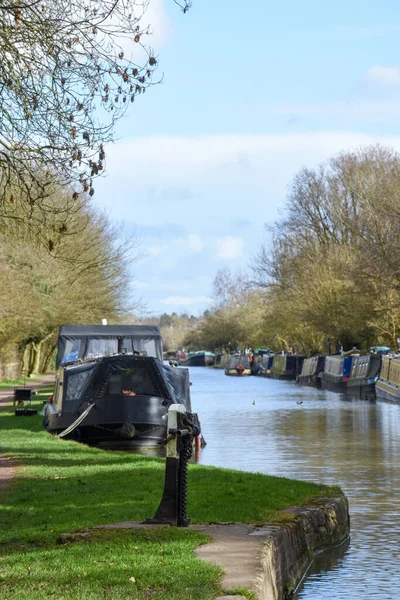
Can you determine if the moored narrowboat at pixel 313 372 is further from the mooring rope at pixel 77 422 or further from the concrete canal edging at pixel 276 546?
the concrete canal edging at pixel 276 546

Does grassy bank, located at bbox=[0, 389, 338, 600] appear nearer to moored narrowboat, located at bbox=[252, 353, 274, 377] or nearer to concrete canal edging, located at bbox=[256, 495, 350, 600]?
concrete canal edging, located at bbox=[256, 495, 350, 600]

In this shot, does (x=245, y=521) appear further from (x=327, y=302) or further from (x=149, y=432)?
(x=327, y=302)

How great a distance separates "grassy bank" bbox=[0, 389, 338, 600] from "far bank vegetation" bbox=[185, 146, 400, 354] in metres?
29.2

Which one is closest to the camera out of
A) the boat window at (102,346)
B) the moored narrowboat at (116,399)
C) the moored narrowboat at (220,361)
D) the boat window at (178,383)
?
the moored narrowboat at (116,399)

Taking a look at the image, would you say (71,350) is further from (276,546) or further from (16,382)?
(16,382)

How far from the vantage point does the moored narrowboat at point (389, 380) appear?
44.9 m

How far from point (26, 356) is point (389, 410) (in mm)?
28725

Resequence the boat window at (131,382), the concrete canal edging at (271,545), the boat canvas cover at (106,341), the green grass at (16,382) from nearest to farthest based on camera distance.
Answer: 1. the concrete canal edging at (271,545)
2. the boat window at (131,382)
3. the boat canvas cover at (106,341)
4. the green grass at (16,382)

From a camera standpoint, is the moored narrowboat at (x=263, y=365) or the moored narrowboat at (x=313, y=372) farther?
the moored narrowboat at (x=263, y=365)

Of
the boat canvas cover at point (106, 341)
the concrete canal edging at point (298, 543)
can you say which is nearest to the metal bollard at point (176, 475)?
the concrete canal edging at point (298, 543)

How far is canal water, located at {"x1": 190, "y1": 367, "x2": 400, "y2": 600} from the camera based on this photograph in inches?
417

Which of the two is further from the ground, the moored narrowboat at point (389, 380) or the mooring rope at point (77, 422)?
the moored narrowboat at point (389, 380)

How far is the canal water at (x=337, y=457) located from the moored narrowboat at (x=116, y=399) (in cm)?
146

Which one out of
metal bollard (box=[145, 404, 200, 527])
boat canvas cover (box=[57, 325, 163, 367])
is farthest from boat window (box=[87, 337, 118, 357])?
metal bollard (box=[145, 404, 200, 527])
